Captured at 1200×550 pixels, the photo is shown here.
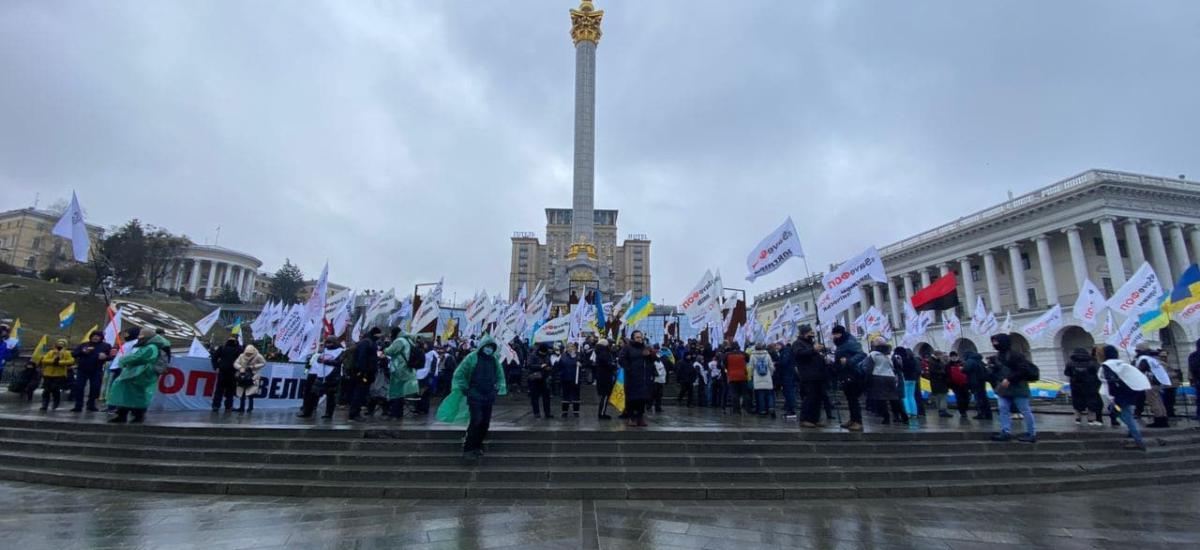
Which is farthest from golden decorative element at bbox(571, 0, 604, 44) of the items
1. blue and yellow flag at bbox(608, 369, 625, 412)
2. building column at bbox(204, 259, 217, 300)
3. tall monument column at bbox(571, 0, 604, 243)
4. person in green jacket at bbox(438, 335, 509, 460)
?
building column at bbox(204, 259, 217, 300)

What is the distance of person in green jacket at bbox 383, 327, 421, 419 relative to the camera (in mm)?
9945

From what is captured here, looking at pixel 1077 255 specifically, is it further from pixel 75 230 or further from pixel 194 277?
pixel 194 277

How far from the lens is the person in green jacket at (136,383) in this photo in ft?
28.7

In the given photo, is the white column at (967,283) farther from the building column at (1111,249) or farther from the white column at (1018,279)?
the building column at (1111,249)

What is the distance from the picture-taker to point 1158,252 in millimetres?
34406

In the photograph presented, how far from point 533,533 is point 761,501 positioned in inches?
116

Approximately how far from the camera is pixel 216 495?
6.30 m

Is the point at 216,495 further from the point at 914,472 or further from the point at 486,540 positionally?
the point at 914,472

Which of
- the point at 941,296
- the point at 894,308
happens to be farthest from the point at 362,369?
the point at 894,308

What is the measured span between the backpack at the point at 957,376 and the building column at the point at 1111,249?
98.9ft

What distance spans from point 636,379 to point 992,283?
143 ft

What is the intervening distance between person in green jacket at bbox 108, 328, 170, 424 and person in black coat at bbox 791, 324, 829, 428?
36.4 ft

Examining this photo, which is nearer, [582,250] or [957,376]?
[957,376]

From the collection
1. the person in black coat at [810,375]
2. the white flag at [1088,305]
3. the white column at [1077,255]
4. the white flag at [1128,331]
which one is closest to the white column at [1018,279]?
the white column at [1077,255]
